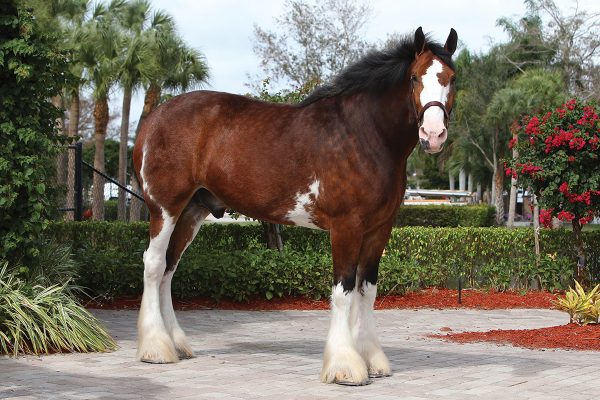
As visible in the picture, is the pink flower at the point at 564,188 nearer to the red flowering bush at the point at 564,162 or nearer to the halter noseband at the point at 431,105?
the red flowering bush at the point at 564,162

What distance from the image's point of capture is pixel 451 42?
614 cm

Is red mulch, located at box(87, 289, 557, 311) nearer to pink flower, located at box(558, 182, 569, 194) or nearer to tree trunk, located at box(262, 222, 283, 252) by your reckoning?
tree trunk, located at box(262, 222, 283, 252)

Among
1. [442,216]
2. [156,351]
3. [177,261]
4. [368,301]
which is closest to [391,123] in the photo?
[368,301]

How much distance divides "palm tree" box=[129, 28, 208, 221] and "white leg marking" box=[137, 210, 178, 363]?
17858 millimetres

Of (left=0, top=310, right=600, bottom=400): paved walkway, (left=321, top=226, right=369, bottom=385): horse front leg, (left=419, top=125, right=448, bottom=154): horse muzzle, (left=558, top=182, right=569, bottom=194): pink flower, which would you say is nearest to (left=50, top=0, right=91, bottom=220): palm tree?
(left=558, top=182, right=569, bottom=194): pink flower

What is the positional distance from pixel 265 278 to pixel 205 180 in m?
4.42

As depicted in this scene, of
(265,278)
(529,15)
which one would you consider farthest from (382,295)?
(529,15)

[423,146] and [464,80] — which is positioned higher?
[464,80]

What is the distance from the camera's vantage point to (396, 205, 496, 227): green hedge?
28.3 metres

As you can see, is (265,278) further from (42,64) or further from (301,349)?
(42,64)

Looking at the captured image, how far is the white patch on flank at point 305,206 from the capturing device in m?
6.31

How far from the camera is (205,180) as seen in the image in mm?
6766

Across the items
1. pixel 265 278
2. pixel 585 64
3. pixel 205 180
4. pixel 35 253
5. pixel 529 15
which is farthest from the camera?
pixel 529 15

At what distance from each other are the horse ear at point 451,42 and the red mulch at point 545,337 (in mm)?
3113
